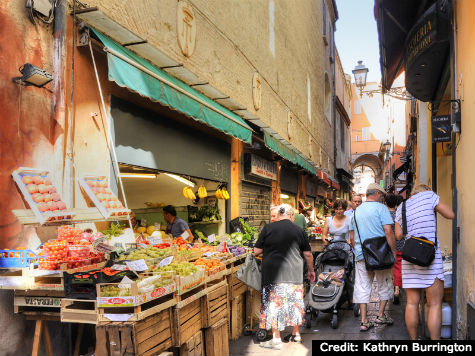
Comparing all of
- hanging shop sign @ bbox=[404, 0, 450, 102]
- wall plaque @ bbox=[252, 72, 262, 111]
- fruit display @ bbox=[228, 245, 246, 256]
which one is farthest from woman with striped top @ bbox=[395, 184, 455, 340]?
wall plaque @ bbox=[252, 72, 262, 111]

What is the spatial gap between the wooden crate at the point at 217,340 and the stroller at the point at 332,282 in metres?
1.73

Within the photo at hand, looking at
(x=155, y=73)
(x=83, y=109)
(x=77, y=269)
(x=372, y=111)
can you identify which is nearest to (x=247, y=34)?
(x=155, y=73)

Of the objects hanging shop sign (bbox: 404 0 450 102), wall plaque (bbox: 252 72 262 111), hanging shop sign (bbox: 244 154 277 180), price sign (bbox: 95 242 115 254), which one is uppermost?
wall plaque (bbox: 252 72 262 111)

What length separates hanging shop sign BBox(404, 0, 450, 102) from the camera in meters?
6.00

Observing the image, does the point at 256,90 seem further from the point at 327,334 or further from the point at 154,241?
the point at 327,334

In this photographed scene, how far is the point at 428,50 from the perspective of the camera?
6.55m

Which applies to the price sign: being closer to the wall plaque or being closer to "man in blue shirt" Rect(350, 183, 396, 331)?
"man in blue shirt" Rect(350, 183, 396, 331)

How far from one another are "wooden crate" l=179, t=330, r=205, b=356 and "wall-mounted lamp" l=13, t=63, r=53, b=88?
308 cm

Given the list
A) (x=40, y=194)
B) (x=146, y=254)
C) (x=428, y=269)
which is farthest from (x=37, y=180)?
(x=428, y=269)

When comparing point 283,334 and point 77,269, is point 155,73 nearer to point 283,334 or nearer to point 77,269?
point 77,269

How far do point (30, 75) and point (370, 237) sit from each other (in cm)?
481

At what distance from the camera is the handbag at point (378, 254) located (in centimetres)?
623

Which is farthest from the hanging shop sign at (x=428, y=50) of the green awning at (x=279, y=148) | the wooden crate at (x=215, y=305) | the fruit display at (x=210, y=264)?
the wooden crate at (x=215, y=305)

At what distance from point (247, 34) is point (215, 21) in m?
2.37
